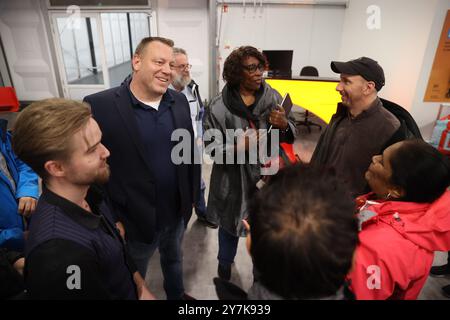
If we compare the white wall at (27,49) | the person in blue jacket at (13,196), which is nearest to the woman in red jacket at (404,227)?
the person in blue jacket at (13,196)

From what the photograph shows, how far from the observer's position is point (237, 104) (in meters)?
1.68

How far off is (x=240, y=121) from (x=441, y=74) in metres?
3.64

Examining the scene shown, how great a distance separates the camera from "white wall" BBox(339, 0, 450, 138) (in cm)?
366

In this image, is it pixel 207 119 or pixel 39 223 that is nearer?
pixel 39 223

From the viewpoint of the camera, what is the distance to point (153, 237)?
157 cm

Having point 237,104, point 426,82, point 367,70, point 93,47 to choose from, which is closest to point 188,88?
point 237,104

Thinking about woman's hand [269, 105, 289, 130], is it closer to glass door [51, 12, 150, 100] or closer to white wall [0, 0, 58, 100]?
glass door [51, 12, 150, 100]

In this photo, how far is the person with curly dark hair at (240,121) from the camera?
1.68 m

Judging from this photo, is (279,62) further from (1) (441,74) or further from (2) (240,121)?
(2) (240,121)

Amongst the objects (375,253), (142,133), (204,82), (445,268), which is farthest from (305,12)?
(375,253)

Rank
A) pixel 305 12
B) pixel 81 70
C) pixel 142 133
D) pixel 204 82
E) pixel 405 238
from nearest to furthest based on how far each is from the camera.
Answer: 1. pixel 405 238
2. pixel 142 133
3. pixel 305 12
4. pixel 204 82
5. pixel 81 70

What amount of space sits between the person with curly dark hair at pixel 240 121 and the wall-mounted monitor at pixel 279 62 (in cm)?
385

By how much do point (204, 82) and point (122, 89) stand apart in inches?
222
